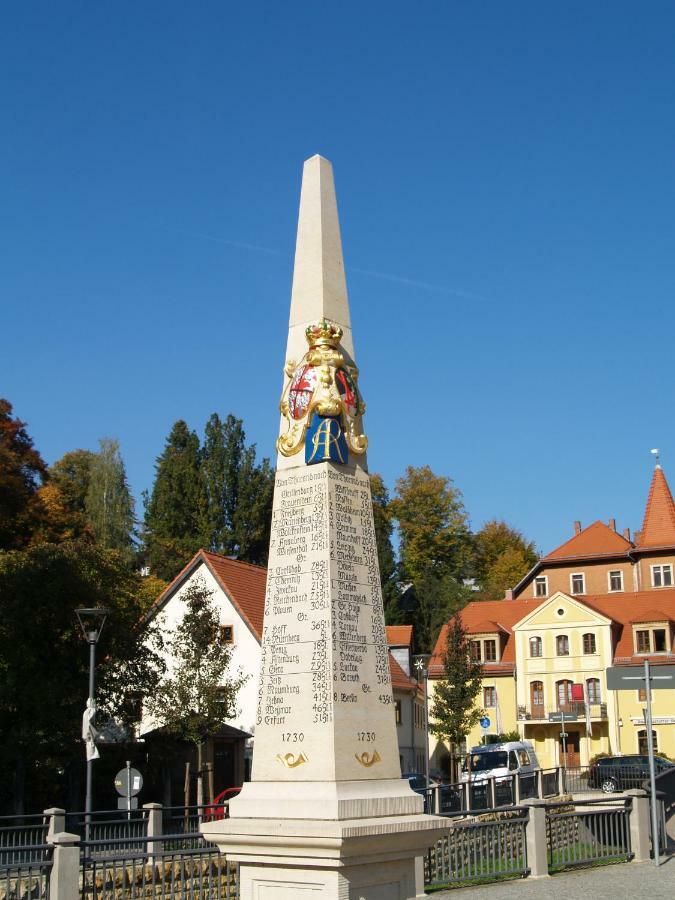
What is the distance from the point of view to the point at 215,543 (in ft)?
211

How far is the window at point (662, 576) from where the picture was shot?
6700cm

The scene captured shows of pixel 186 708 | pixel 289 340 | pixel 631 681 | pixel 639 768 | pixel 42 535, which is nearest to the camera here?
pixel 289 340

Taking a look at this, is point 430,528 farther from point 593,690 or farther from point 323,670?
point 323,670

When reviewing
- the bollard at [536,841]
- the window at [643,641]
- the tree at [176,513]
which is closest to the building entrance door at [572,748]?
the window at [643,641]

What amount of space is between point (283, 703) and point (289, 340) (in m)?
3.52

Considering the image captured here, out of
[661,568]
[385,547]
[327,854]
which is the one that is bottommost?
[327,854]

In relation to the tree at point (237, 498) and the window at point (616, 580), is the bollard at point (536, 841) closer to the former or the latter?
the tree at point (237, 498)

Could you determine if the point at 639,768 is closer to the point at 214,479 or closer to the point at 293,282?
the point at 293,282

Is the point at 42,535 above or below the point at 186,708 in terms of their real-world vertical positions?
above

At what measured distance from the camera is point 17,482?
42.8 m

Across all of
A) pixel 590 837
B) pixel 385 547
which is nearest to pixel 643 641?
pixel 385 547

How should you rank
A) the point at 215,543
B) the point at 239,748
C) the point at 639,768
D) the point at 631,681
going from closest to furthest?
the point at 631,681 → the point at 639,768 → the point at 239,748 → the point at 215,543

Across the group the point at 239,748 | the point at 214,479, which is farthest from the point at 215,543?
the point at 239,748

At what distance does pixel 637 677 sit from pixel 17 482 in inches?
1208
